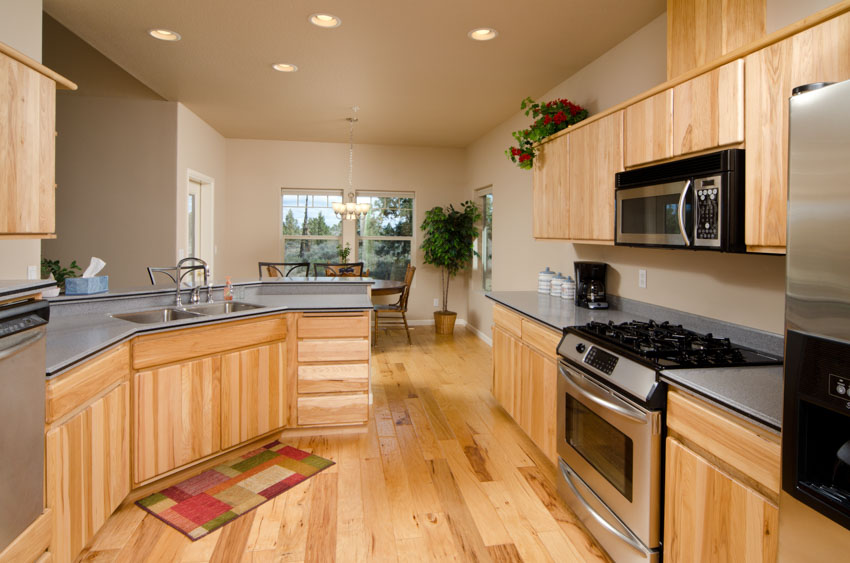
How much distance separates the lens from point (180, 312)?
309 cm

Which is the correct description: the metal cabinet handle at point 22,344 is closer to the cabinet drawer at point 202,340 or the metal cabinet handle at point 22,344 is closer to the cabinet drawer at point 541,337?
the cabinet drawer at point 202,340

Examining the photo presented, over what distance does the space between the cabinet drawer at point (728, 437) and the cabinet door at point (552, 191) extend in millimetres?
1727

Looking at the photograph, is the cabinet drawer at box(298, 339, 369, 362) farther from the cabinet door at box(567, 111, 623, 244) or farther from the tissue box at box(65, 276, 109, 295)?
the cabinet door at box(567, 111, 623, 244)

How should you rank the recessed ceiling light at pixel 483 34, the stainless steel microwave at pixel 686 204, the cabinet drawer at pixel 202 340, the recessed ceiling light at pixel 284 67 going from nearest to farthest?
the stainless steel microwave at pixel 686 204, the cabinet drawer at pixel 202 340, the recessed ceiling light at pixel 483 34, the recessed ceiling light at pixel 284 67

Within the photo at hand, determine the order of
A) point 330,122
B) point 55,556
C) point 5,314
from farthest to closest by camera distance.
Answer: point 330,122
point 55,556
point 5,314

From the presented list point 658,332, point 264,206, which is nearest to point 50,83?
point 658,332

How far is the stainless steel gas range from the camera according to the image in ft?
5.87

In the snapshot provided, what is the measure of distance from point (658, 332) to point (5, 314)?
2.39 meters

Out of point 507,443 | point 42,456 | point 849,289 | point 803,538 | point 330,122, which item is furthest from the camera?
point 330,122

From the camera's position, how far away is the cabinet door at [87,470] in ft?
5.73

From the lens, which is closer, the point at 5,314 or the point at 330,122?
the point at 5,314

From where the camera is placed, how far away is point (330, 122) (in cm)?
588

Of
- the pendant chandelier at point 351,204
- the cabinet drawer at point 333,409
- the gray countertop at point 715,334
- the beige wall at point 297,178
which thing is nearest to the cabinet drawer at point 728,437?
the gray countertop at point 715,334

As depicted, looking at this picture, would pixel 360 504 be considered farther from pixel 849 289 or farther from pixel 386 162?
pixel 386 162
